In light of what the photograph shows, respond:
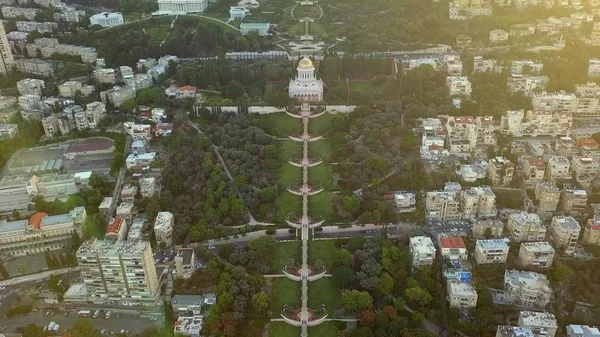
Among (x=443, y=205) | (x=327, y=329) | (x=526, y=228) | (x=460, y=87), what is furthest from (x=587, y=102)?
(x=327, y=329)

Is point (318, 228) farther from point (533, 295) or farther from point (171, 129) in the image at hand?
point (171, 129)

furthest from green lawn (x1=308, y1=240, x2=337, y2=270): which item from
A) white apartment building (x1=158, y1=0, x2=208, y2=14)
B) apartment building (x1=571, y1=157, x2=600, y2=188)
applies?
white apartment building (x1=158, y1=0, x2=208, y2=14)

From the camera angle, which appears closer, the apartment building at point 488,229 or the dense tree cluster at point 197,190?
the apartment building at point 488,229

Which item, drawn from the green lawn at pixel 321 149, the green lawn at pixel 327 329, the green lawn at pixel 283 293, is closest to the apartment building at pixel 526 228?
the green lawn at pixel 327 329

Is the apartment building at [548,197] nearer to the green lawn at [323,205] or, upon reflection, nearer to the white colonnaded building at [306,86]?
the green lawn at [323,205]

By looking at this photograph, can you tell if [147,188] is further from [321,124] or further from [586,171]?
[586,171]

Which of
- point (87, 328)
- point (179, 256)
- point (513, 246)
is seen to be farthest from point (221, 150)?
point (513, 246)
